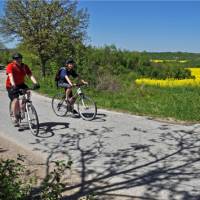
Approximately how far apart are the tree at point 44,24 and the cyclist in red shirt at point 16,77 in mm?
17110

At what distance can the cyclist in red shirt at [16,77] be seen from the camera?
9094 mm

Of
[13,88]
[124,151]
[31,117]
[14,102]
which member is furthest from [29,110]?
[124,151]

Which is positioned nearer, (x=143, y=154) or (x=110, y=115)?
(x=143, y=154)

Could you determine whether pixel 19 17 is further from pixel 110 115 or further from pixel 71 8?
pixel 110 115

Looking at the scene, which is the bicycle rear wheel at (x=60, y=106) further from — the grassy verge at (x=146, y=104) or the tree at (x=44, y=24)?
the tree at (x=44, y=24)

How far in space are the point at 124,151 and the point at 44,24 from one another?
2096 cm

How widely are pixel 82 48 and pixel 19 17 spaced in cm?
696

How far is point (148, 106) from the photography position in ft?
43.2

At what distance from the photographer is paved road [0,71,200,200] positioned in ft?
18.5

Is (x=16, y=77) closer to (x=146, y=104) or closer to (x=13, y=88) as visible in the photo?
(x=13, y=88)

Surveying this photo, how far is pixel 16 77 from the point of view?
9289mm

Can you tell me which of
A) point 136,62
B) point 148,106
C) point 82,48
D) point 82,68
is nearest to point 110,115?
point 148,106

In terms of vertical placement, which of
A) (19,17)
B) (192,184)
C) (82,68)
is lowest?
(192,184)

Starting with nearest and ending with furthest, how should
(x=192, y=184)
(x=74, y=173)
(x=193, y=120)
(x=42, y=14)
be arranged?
(x=192, y=184), (x=74, y=173), (x=193, y=120), (x=42, y=14)
